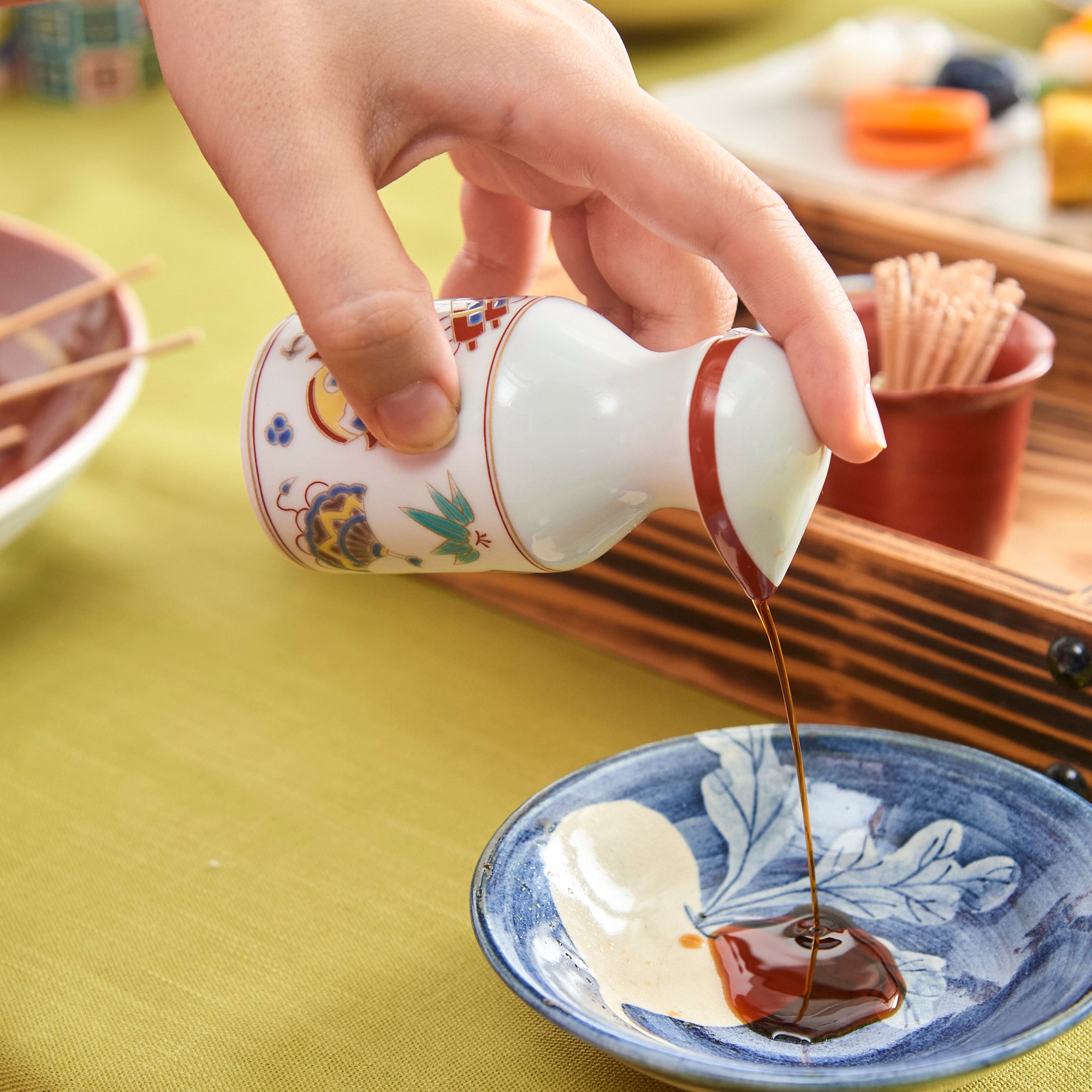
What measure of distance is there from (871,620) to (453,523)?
21 cm

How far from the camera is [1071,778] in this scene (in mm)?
501

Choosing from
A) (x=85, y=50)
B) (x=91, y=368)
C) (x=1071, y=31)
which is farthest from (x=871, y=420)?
(x=85, y=50)

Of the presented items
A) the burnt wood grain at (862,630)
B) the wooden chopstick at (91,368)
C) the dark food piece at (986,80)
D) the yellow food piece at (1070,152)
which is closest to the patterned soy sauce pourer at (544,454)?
the burnt wood grain at (862,630)

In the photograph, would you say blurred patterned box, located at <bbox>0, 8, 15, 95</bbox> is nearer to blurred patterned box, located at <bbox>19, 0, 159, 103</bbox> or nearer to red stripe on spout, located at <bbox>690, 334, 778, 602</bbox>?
blurred patterned box, located at <bbox>19, 0, 159, 103</bbox>

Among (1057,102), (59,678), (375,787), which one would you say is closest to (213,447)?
(59,678)

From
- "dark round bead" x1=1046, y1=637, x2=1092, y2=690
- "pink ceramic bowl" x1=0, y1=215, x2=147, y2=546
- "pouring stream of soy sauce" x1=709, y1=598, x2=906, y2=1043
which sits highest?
"dark round bead" x1=1046, y1=637, x2=1092, y2=690

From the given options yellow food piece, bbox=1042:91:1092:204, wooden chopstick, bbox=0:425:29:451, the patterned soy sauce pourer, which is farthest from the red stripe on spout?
yellow food piece, bbox=1042:91:1092:204

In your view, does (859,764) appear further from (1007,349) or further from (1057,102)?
(1057,102)

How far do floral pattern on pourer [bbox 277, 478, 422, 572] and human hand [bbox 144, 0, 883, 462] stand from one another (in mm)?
36

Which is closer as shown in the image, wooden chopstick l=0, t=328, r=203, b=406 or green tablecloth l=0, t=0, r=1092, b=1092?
green tablecloth l=0, t=0, r=1092, b=1092

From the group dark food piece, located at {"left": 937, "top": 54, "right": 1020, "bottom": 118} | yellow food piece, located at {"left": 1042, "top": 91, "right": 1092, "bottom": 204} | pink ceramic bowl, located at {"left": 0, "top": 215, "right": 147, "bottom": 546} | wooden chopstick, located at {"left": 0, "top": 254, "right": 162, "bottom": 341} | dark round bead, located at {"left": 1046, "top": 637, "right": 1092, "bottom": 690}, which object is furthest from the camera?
dark food piece, located at {"left": 937, "top": 54, "right": 1020, "bottom": 118}

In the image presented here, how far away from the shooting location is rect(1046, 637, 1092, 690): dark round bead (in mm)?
485

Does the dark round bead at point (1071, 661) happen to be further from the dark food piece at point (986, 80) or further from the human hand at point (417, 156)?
the dark food piece at point (986, 80)

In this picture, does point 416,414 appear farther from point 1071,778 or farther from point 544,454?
point 1071,778
